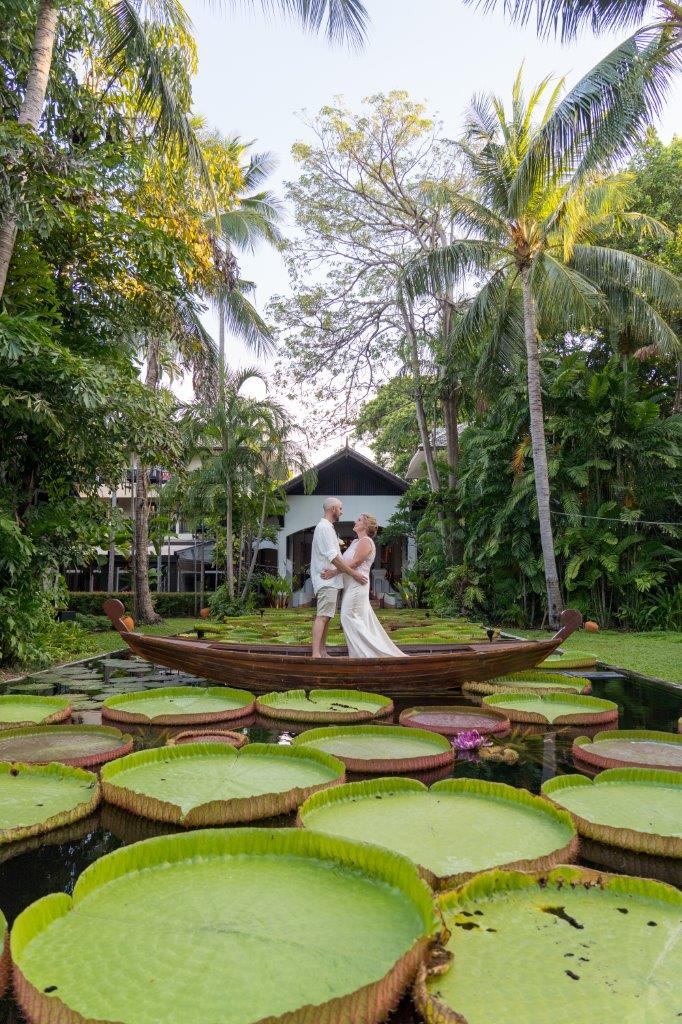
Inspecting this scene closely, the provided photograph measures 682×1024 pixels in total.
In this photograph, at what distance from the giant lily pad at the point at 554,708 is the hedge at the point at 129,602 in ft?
40.7

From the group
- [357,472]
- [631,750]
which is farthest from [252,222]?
[631,750]

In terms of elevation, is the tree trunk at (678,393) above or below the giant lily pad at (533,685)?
above

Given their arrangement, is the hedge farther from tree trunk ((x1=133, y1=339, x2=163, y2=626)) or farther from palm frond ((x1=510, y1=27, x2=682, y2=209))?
palm frond ((x1=510, y1=27, x2=682, y2=209))

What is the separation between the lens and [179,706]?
5.00 metres

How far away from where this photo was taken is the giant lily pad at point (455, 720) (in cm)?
442

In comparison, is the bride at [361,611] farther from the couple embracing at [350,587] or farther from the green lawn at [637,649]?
the green lawn at [637,649]

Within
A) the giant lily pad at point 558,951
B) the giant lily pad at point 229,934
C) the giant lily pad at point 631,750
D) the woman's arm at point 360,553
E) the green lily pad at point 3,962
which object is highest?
the woman's arm at point 360,553

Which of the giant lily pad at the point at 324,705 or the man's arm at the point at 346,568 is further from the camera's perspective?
the man's arm at the point at 346,568


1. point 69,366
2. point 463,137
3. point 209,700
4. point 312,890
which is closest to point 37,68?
point 69,366

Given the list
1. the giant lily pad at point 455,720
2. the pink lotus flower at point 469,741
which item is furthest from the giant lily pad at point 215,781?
the giant lily pad at point 455,720

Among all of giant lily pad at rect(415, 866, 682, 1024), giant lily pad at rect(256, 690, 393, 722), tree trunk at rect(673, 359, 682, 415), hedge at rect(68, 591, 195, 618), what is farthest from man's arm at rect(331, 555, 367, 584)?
tree trunk at rect(673, 359, 682, 415)

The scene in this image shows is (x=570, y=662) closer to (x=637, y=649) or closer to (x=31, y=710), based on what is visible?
(x=637, y=649)

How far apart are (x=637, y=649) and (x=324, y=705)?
6411 mm

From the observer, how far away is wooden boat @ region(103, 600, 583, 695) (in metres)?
5.43
